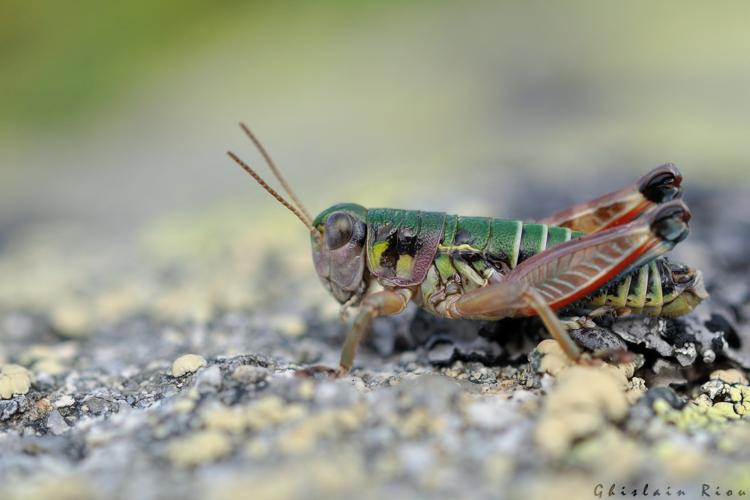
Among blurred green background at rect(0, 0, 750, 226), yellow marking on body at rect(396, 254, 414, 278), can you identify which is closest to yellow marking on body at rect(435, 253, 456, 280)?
yellow marking on body at rect(396, 254, 414, 278)

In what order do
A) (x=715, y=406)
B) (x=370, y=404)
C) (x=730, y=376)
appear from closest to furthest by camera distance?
(x=370, y=404) < (x=715, y=406) < (x=730, y=376)

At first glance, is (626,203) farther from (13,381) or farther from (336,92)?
(336,92)

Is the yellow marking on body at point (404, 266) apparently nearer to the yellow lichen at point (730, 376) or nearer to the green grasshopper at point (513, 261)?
the green grasshopper at point (513, 261)

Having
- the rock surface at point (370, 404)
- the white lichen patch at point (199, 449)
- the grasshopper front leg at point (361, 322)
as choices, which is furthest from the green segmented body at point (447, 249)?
the white lichen patch at point (199, 449)

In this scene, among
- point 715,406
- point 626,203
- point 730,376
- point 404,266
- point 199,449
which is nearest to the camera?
point 199,449

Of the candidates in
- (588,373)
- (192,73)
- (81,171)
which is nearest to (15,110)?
(81,171)

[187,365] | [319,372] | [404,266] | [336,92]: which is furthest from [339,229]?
[336,92]

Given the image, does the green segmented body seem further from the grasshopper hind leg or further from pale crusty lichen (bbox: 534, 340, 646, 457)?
pale crusty lichen (bbox: 534, 340, 646, 457)
